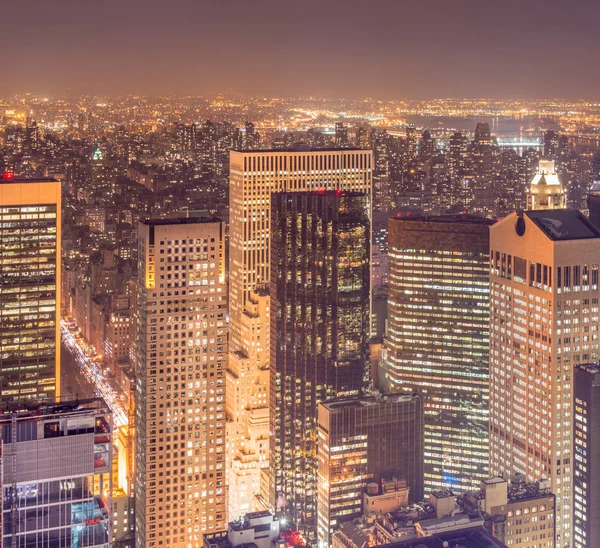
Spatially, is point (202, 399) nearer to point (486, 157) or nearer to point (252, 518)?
point (252, 518)

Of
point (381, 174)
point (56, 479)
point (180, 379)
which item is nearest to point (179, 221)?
point (180, 379)

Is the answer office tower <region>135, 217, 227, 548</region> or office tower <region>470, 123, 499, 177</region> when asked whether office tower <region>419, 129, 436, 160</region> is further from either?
office tower <region>135, 217, 227, 548</region>

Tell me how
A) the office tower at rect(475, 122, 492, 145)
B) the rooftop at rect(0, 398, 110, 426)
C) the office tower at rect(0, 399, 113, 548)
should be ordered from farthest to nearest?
1. the office tower at rect(475, 122, 492, 145)
2. the rooftop at rect(0, 398, 110, 426)
3. the office tower at rect(0, 399, 113, 548)

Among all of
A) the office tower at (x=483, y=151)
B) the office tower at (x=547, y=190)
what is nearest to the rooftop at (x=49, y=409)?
the office tower at (x=547, y=190)

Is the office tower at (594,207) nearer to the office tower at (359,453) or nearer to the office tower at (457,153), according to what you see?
the office tower at (359,453)

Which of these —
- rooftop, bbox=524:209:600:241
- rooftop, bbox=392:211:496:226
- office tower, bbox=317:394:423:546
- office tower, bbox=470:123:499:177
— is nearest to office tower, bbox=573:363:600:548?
rooftop, bbox=524:209:600:241

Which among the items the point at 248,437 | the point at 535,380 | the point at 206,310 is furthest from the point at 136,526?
the point at 535,380

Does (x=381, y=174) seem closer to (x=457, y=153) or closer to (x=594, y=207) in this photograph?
(x=457, y=153)
